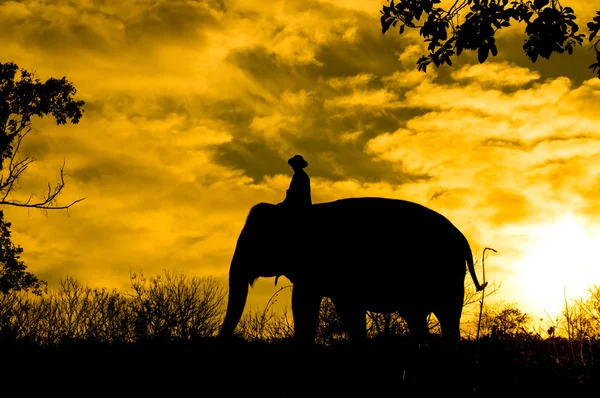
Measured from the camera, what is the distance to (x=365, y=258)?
13.7 meters

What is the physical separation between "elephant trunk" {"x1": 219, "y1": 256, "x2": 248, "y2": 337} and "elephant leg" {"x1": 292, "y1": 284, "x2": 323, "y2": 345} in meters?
1.05

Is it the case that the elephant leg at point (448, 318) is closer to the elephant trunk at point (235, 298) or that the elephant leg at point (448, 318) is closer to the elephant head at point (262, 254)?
the elephant head at point (262, 254)

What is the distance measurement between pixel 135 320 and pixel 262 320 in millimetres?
11656

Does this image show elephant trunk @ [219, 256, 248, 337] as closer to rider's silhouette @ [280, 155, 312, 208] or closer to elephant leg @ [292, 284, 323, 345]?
elephant leg @ [292, 284, 323, 345]

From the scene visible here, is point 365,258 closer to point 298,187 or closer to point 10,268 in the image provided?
point 298,187

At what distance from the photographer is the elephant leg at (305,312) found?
483 inches

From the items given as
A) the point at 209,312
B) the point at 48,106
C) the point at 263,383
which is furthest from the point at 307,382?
the point at 48,106

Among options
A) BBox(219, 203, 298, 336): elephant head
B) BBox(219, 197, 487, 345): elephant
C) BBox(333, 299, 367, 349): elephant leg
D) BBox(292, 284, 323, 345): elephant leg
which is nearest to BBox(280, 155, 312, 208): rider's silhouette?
BBox(219, 197, 487, 345): elephant

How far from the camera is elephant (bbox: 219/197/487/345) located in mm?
13578

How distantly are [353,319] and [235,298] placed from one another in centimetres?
238

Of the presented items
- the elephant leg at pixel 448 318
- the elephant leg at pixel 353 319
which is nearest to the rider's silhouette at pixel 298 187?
the elephant leg at pixel 353 319

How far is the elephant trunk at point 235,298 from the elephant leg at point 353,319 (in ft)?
6.15

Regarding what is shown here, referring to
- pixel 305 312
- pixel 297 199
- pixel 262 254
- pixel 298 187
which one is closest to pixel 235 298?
pixel 262 254

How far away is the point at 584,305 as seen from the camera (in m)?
9.15
